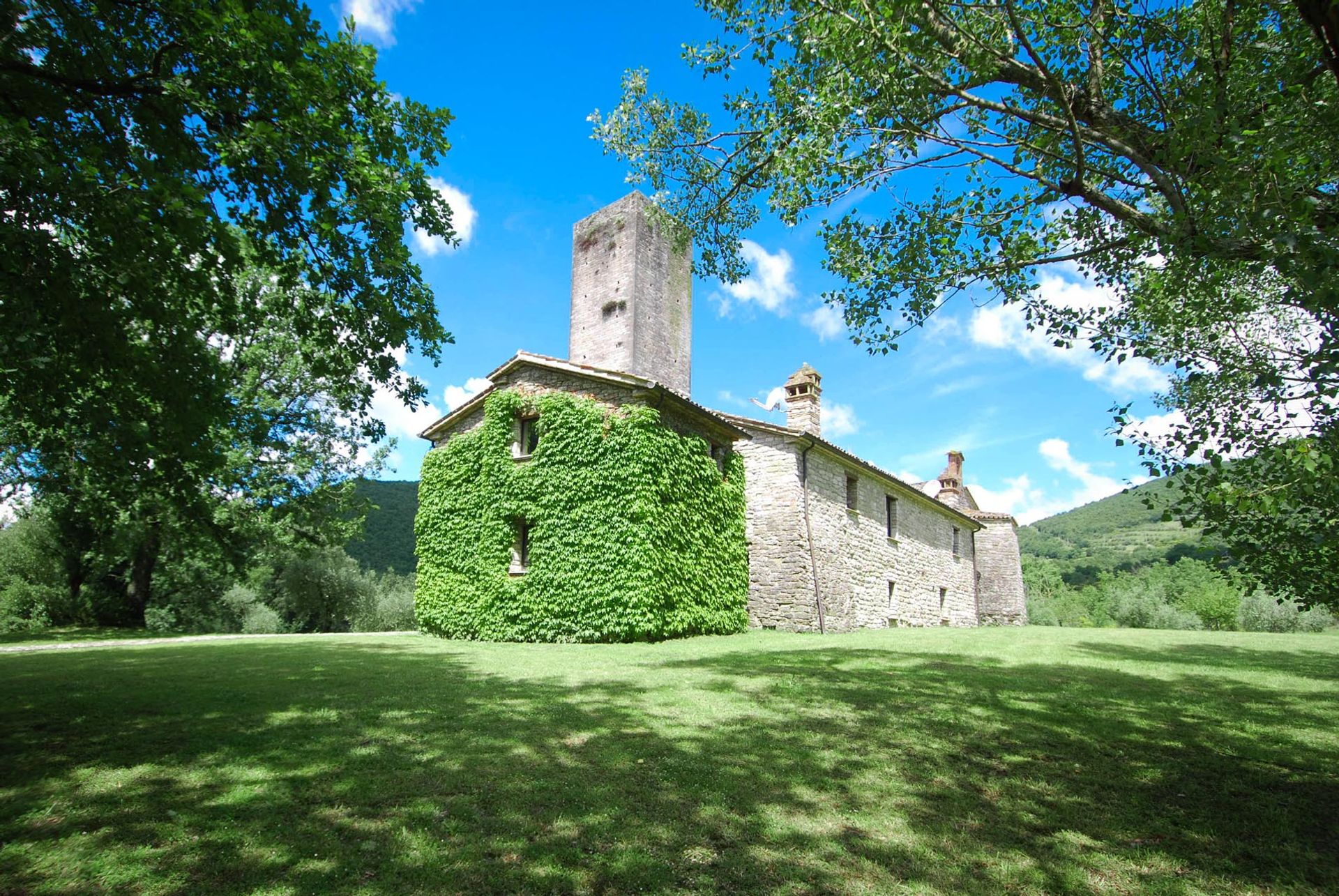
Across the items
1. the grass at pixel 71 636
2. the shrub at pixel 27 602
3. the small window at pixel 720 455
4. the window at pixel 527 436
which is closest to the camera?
the grass at pixel 71 636

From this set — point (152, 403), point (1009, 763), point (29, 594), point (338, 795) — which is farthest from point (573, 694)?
point (29, 594)

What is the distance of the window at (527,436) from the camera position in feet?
50.8

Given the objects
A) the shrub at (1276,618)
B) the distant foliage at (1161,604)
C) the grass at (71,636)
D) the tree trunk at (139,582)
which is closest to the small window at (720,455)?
the grass at (71,636)

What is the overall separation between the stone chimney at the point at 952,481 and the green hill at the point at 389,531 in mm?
26207

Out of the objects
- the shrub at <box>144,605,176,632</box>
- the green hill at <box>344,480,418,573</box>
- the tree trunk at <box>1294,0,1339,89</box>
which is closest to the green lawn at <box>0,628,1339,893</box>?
the tree trunk at <box>1294,0,1339,89</box>

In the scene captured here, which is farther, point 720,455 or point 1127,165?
point 720,455

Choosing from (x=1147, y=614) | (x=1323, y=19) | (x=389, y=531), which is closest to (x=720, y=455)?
(x=1323, y=19)

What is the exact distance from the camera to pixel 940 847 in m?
3.47

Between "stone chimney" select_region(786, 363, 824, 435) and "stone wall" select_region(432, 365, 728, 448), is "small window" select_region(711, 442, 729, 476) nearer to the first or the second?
"stone wall" select_region(432, 365, 728, 448)

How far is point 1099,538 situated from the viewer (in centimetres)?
8294

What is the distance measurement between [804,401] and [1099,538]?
Answer: 271 feet

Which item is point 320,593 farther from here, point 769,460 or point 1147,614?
point 1147,614

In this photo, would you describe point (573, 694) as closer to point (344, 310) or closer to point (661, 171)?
point (344, 310)

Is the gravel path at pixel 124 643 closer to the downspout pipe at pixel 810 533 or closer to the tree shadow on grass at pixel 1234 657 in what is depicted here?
the downspout pipe at pixel 810 533
